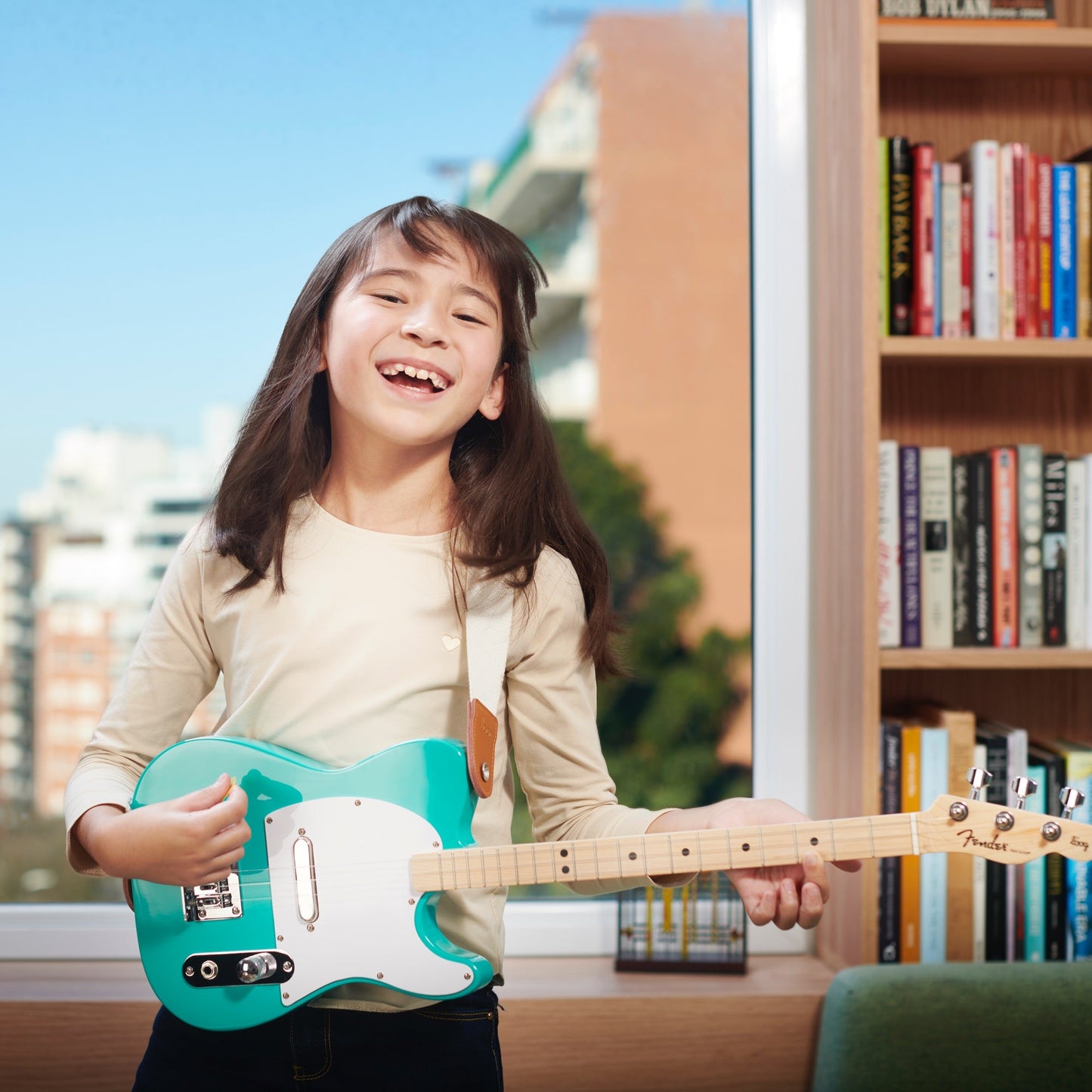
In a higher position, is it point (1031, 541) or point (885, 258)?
point (885, 258)

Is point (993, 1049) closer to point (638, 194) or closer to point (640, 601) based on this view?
point (640, 601)

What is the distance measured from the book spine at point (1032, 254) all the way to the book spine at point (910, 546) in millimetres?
227

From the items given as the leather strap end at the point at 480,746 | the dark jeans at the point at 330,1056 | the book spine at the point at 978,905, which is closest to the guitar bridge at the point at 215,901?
the dark jeans at the point at 330,1056

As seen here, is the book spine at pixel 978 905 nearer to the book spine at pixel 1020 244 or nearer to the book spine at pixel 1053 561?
the book spine at pixel 1053 561

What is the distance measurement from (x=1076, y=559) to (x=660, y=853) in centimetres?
81

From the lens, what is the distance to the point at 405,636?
991 millimetres

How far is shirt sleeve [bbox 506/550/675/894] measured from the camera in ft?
3.34

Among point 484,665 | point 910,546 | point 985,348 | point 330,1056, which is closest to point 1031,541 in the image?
point 910,546

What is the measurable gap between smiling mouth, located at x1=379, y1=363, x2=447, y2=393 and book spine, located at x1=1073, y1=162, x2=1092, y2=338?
3.03ft

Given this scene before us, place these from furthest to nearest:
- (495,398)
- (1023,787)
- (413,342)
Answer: (495,398) < (413,342) < (1023,787)

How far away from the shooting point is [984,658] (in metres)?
1.35

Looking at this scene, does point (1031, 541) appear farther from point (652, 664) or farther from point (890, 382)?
point (652, 664)

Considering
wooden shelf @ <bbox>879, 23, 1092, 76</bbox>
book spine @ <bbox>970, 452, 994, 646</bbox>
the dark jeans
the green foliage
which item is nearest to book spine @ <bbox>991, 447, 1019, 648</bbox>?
book spine @ <bbox>970, 452, 994, 646</bbox>

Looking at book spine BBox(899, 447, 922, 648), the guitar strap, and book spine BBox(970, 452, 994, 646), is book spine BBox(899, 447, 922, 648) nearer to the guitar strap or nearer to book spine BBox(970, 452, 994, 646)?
book spine BBox(970, 452, 994, 646)
